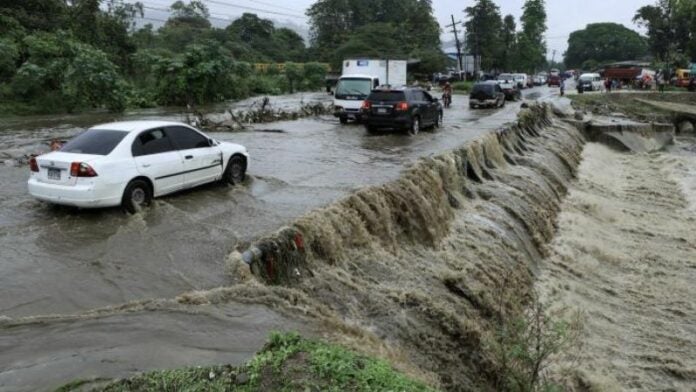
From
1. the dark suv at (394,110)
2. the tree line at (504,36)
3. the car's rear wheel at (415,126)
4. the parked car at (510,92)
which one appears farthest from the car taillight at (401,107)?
the tree line at (504,36)

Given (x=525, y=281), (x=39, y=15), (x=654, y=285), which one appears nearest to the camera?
(x=525, y=281)

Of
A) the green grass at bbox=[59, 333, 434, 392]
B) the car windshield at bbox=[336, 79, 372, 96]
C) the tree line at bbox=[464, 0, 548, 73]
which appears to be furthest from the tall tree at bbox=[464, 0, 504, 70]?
the green grass at bbox=[59, 333, 434, 392]

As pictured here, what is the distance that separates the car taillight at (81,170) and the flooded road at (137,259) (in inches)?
30.4

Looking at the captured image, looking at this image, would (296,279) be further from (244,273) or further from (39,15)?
(39,15)

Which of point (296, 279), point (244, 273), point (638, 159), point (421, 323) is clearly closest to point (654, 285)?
point (421, 323)

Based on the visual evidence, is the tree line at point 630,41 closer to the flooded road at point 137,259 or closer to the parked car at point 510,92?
the parked car at point 510,92

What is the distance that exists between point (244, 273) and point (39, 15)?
3516 cm

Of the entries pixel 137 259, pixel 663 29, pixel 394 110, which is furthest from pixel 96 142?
pixel 663 29

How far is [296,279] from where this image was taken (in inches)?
313

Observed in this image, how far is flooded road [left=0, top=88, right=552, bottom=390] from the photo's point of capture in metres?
5.26

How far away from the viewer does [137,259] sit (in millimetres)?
8062

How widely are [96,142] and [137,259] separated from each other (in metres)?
2.66

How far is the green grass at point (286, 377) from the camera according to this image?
14.7ft

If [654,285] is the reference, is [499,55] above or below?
above
